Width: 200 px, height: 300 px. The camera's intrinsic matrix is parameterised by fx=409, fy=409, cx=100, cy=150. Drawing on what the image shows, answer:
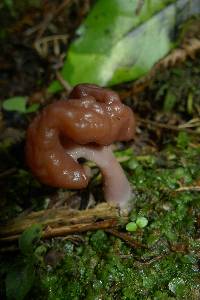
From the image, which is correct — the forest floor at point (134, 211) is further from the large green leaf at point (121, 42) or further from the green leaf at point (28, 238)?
the large green leaf at point (121, 42)

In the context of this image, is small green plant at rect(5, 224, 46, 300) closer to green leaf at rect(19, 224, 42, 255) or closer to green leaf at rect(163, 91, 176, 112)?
green leaf at rect(19, 224, 42, 255)

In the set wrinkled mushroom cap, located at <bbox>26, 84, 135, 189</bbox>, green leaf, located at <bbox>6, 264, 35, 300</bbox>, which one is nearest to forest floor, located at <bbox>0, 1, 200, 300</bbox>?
green leaf, located at <bbox>6, 264, 35, 300</bbox>

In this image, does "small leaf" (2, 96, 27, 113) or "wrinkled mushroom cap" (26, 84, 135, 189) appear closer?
"wrinkled mushroom cap" (26, 84, 135, 189)

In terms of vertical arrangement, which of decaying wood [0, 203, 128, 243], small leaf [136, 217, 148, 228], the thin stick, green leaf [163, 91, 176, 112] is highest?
green leaf [163, 91, 176, 112]

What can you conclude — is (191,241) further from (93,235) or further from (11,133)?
(11,133)

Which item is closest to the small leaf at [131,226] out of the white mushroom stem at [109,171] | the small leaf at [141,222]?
the small leaf at [141,222]

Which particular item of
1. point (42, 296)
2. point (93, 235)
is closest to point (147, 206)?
point (93, 235)
